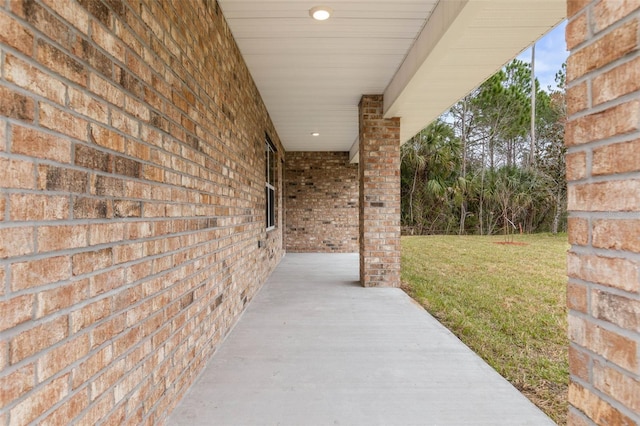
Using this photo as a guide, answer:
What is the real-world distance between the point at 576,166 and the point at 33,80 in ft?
4.83

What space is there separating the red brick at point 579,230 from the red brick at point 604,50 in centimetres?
39

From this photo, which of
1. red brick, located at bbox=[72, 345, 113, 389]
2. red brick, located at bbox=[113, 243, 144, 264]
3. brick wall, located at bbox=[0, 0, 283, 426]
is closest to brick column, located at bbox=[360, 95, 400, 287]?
brick wall, located at bbox=[0, 0, 283, 426]

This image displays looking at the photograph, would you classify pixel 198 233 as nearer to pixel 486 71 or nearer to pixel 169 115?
pixel 169 115

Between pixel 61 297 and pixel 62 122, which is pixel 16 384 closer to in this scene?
pixel 61 297

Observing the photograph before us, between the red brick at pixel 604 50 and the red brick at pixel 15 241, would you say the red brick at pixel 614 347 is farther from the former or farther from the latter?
the red brick at pixel 15 241

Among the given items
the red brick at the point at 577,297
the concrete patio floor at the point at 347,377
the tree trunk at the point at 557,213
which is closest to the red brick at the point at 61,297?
the concrete patio floor at the point at 347,377

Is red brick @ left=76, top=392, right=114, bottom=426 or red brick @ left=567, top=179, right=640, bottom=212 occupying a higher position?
red brick @ left=567, top=179, right=640, bottom=212

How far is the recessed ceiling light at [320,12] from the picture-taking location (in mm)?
2838

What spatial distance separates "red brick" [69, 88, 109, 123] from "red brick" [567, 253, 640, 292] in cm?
152

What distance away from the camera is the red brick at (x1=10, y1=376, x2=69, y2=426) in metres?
0.88

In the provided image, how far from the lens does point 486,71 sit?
3.45 m

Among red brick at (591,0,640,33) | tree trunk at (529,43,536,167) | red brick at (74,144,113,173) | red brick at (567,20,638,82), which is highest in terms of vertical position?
tree trunk at (529,43,536,167)

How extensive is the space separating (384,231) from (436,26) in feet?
9.03

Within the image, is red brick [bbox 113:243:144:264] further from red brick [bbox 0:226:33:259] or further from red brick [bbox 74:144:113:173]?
red brick [bbox 0:226:33:259]
